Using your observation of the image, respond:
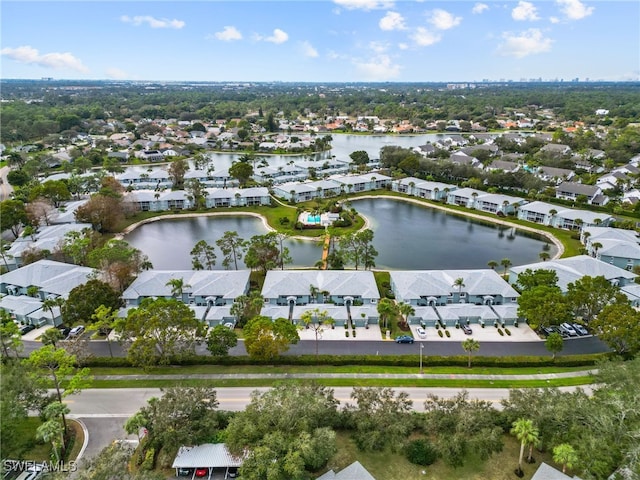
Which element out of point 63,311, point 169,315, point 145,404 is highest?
point 169,315

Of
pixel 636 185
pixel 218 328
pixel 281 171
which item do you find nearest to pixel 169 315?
pixel 218 328

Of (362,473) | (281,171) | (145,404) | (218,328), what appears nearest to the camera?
(362,473)

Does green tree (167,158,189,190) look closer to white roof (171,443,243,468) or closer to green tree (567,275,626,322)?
white roof (171,443,243,468)

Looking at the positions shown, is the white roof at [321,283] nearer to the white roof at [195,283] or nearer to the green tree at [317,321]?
the white roof at [195,283]

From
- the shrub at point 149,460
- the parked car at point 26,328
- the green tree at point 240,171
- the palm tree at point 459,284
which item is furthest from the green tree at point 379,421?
the green tree at point 240,171

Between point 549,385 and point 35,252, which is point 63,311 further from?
point 549,385

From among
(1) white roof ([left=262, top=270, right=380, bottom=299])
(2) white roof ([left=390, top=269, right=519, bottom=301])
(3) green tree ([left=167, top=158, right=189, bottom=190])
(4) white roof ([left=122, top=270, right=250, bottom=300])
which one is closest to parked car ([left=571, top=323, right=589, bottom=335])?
(2) white roof ([left=390, top=269, right=519, bottom=301])

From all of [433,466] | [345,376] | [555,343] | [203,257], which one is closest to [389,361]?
[345,376]
